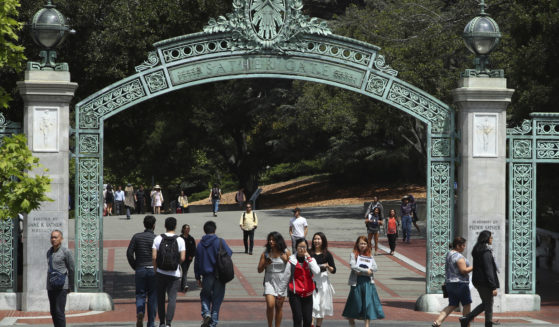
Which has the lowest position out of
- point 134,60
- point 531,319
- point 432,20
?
point 531,319

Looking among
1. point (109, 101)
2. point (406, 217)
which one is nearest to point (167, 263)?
point (109, 101)

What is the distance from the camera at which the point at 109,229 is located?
33156mm

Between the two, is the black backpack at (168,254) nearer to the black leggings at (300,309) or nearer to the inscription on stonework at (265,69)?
the black leggings at (300,309)

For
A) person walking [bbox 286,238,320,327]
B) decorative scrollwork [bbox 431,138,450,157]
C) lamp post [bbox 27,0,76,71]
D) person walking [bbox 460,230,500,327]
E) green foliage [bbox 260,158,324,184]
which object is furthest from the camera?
green foliage [bbox 260,158,324,184]

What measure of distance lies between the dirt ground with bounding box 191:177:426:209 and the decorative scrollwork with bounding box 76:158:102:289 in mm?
32331

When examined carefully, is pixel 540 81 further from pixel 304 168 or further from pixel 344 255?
pixel 304 168

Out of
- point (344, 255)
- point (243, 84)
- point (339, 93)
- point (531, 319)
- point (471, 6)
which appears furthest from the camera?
point (243, 84)

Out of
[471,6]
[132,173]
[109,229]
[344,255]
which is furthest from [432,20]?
[132,173]

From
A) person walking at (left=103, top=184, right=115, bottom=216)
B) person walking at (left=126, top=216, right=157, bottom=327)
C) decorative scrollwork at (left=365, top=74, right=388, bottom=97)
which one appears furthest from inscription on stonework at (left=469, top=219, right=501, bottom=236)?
person walking at (left=103, top=184, right=115, bottom=216)

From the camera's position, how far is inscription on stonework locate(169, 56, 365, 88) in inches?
633

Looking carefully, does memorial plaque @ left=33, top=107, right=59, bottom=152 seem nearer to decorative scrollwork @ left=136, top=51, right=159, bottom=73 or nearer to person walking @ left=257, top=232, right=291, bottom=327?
decorative scrollwork @ left=136, top=51, right=159, bottom=73

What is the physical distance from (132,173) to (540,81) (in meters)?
37.5

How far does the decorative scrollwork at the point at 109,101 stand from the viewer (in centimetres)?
1588

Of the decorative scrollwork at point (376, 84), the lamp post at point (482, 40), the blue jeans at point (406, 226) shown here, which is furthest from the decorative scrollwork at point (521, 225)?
the blue jeans at point (406, 226)
